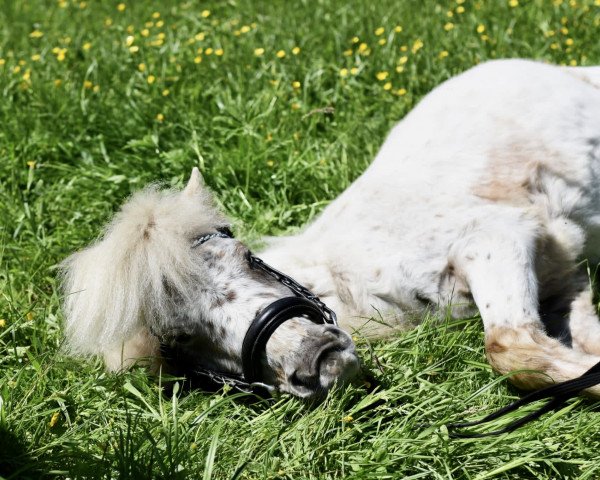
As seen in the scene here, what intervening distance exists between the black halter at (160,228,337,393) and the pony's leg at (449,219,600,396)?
615mm

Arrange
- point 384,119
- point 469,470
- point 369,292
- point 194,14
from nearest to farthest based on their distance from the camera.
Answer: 1. point 469,470
2. point 369,292
3. point 384,119
4. point 194,14

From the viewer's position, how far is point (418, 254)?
353cm

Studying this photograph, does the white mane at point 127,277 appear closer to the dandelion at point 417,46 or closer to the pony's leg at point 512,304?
the pony's leg at point 512,304

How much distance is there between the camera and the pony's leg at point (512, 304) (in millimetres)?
3049

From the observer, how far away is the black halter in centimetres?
297

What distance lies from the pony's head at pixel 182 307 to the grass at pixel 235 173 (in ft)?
0.46

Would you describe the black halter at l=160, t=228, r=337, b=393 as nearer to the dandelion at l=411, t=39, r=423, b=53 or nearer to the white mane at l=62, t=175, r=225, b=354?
the white mane at l=62, t=175, r=225, b=354

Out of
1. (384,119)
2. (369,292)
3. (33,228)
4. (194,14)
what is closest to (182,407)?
(369,292)

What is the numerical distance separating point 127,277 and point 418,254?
1.21 metres

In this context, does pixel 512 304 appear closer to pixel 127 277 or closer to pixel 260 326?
pixel 260 326

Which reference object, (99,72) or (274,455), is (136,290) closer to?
(274,455)

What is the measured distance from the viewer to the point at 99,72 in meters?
6.04

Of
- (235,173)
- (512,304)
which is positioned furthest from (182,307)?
(235,173)

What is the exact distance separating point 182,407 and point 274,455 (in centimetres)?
51
